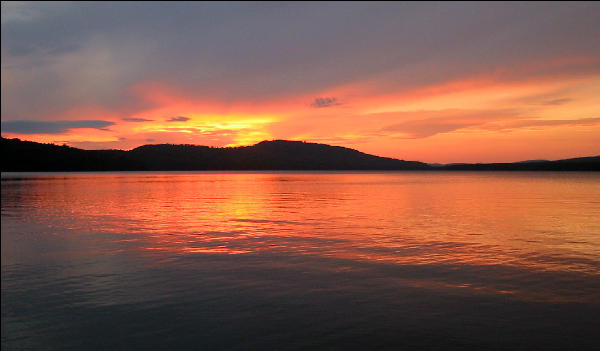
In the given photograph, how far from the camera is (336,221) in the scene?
108ft

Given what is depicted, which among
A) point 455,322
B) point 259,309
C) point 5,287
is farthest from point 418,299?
point 5,287

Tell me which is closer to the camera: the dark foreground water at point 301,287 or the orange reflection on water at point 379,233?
the dark foreground water at point 301,287

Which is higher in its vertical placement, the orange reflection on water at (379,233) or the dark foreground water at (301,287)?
the orange reflection on water at (379,233)

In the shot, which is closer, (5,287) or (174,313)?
(174,313)

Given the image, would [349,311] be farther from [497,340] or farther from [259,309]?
[497,340]

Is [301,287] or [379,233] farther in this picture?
[379,233]

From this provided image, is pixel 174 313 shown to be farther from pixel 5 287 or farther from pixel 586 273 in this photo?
pixel 586 273

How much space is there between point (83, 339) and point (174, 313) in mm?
2435

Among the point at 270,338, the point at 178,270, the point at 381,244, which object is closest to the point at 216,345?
the point at 270,338

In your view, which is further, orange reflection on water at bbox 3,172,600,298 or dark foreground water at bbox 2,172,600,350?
orange reflection on water at bbox 3,172,600,298

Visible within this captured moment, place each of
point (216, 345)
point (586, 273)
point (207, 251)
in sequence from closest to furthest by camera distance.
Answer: point (216, 345) < point (586, 273) < point (207, 251)

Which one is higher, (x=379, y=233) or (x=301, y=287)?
(x=379, y=233)

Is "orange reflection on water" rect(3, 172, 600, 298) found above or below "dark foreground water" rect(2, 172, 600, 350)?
above

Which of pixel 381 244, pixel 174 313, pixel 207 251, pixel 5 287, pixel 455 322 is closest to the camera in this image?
pixel 455 322
